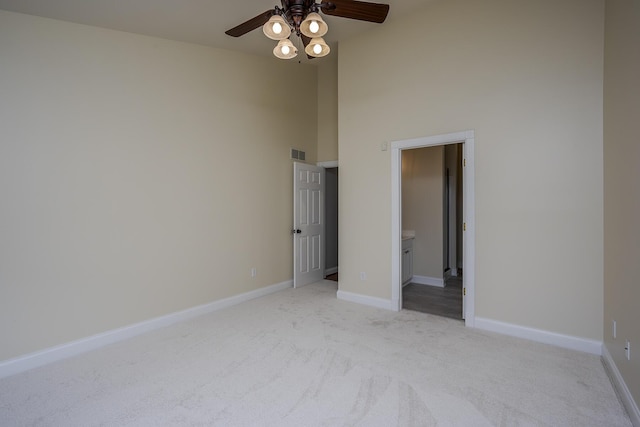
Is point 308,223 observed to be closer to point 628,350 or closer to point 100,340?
point 100,340

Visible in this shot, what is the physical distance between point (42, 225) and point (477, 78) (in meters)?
4.44

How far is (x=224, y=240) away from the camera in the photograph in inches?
163

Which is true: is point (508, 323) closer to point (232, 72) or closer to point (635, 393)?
point (635, 393)

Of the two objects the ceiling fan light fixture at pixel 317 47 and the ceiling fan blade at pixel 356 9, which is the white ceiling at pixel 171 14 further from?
the ceiling fan blade at pixel 356 9

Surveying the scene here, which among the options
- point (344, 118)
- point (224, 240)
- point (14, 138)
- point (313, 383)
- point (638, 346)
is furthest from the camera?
point (344, 118)

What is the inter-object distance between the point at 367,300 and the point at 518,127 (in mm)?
2677

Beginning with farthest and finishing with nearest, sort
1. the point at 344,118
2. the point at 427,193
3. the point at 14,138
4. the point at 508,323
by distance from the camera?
the point at 427,193
the point at 344,118
the point at 508,323
the point at 14,138

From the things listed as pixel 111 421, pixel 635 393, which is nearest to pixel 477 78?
pixel 635 393

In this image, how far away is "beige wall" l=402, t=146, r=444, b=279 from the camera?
520 cm

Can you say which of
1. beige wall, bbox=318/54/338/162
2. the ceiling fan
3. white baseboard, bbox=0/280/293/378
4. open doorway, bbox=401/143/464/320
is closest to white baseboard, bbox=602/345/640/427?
open doorway, bbox=401/143/464/320

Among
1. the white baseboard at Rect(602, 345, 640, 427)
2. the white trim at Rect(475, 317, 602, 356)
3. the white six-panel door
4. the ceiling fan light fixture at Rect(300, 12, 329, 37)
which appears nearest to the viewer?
the white baseboard at Rect(602, 345, 640, 427)

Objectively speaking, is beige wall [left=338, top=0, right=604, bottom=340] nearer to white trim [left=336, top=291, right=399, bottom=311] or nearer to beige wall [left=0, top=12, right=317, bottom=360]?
white trim [left=336, top=291, right=399, bottom=311]

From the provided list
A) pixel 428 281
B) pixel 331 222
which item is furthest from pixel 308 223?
pixel 428 281

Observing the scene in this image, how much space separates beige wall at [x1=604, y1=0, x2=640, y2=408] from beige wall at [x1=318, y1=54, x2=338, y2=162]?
11.6 feet
